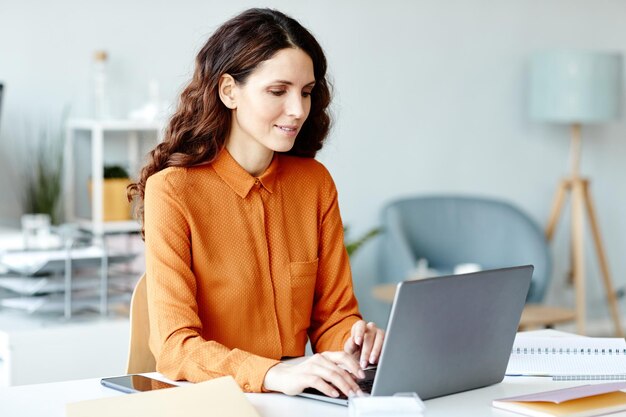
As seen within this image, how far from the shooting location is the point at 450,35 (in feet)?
17.3

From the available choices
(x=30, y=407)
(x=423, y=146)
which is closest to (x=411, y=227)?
(x=423, y=146)

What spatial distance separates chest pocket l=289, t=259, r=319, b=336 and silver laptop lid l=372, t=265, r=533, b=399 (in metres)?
0.51

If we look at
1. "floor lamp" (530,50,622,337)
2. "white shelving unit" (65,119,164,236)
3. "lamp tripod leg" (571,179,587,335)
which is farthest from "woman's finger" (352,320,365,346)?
"lamp tripod leg" (571,179,587,335)

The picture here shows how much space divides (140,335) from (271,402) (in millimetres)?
506

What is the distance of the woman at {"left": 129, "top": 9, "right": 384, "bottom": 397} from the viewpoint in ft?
6.44

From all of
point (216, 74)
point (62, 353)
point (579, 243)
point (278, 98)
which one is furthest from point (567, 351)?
point (579, 243)

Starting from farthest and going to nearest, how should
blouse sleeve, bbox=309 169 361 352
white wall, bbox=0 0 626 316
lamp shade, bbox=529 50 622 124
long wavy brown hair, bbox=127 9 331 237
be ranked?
1. lamp shade, bbox=529 50 622 124
2. white wall, bbox=0 0 626 316
3. blouse sleeve, bbox=309 169 361 352
4. long wavy brown hair, bbox=127 9 331 237

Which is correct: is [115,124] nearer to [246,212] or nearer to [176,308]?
[246,212]

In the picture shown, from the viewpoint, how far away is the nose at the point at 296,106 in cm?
200

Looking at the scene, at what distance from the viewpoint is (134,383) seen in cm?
170

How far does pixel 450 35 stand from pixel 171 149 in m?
3.42

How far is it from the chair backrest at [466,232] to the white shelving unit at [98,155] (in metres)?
1.37

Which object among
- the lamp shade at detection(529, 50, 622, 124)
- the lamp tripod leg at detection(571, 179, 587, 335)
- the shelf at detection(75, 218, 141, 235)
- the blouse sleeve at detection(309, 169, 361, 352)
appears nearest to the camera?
the blouse sleeve at detection(309, 169, 361, 352)

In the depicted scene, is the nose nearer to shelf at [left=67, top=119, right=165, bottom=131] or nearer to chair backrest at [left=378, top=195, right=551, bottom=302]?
shelf at [left=67, top=119, right=165, bottom=131]
